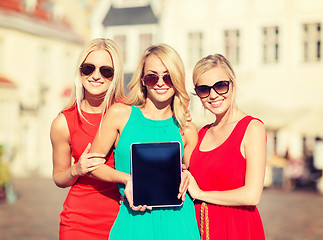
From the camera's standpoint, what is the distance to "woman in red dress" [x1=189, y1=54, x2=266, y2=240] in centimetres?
312

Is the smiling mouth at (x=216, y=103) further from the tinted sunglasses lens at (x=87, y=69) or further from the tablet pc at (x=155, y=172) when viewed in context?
the tinted sunglasses lens at (x=87, y=69)

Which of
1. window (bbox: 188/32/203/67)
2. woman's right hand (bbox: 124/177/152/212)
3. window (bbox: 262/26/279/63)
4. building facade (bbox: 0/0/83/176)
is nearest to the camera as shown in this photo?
woman's right hand (bbox: 124/177/152/212)

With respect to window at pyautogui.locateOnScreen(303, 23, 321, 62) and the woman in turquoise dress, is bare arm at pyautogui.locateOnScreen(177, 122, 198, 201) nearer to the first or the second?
the woman in turquoise dress

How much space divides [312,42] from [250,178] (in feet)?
69.6

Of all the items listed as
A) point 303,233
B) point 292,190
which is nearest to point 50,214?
point 303,233

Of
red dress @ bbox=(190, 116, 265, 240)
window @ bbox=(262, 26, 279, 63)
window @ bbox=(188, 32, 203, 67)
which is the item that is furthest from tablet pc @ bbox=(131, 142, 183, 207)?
window @ bbox=(188, 32, 203, 67)

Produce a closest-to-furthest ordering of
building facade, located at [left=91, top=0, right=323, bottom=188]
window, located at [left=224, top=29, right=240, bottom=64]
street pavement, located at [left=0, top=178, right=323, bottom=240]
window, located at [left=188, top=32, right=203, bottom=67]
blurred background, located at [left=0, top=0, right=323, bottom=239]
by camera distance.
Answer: street pavement, located at [left=0, top=178, right=323, bottom=240] → blurred background, located at [left=0, top=0, right=323, bottom=239] → building facade, located at [left=91, top=0, right=323, bottom=188] → window, located at [left=224, top=29, right=240, bottom=64] → window, located at [left=188, top=32, right=203, bottom=67]

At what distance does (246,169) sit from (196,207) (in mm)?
355

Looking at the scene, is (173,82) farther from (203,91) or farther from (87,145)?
(87,145)

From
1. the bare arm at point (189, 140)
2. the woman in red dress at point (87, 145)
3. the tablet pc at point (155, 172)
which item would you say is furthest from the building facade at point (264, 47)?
the tablet pc at point (155, 172)

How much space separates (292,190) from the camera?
19891 millimetres

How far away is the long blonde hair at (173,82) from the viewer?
3.09m

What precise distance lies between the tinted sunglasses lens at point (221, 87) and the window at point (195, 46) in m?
22.0

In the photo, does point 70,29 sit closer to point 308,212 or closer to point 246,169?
point 308,212
